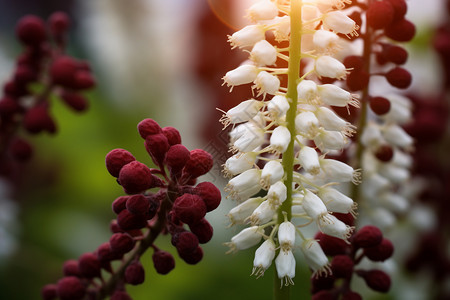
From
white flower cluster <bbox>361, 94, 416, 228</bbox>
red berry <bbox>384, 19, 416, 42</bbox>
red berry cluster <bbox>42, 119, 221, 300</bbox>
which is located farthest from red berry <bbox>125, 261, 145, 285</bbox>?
red berry <bbox>384, 19, 416, 42</bbox>

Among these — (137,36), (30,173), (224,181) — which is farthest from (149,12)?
(224,181)

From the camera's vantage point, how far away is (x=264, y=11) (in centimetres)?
93

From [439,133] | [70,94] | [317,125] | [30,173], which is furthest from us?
[30,173]

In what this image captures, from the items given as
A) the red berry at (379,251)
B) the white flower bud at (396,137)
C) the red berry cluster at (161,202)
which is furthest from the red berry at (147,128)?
the white flower bud at (396,137)

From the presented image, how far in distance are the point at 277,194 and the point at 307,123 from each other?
0.11 metres

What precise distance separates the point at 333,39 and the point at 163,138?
31cm

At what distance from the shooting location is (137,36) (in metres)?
2.85

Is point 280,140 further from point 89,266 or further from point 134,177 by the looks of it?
point 89,266

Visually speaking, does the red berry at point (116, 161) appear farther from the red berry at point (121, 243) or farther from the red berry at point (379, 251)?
the red berry at point (379, 251)

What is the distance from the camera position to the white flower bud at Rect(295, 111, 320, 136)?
905 mm

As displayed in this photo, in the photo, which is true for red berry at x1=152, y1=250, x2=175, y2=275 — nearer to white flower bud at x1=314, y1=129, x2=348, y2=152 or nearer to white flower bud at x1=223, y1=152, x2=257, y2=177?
white flower bud at x1=223, y1=152, x2=257, y2=177

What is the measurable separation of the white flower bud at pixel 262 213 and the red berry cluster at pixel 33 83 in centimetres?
76

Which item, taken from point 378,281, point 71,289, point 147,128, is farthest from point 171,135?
point 378,281

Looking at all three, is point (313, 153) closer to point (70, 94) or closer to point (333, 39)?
point (333, 39)
